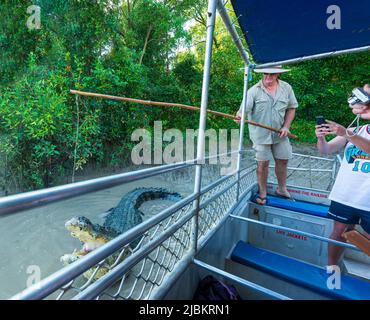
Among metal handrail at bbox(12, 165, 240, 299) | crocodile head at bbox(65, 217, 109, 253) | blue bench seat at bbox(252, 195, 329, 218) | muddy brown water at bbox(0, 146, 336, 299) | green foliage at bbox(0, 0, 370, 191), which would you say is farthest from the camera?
green foliage at bbox(0, 0, 370, 191)

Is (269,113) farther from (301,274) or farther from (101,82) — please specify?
(101,82)

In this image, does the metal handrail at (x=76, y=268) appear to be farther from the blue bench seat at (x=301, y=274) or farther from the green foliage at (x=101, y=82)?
the green foliage at (x=101, y=82)

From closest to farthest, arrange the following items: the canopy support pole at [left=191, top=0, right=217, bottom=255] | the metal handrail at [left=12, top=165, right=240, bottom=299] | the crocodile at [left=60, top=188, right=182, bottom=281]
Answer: the metal handrail at [left=12, top=165, right=240, bottom=299] → the canopy support pole at [left=191, top=0, right=217, bottom=255] → the crocodile at [left=60, top=188, right=182, bottom=281]

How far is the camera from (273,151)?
2668mm

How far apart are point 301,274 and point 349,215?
20.7 inches

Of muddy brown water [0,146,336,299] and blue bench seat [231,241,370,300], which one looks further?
muddy brown water [0,146,336,299]

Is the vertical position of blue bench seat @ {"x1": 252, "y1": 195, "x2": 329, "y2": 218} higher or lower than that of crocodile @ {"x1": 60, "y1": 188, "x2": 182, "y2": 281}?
higher

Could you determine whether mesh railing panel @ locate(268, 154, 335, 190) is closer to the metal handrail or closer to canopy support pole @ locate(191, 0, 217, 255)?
canopy support pole @ locate(191, 0, 217, 255)
